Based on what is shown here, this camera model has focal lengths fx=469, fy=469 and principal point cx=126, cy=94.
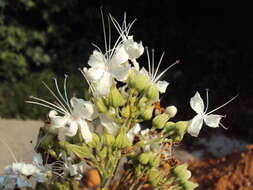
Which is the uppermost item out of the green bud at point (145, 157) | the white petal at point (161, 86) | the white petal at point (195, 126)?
the white petal at point (161, 86)

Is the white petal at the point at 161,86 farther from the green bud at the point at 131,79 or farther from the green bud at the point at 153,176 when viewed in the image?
the green bud at the point at 153,176

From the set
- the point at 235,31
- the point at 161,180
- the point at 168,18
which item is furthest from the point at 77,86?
the point at 161,180

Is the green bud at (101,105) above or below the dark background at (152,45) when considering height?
above

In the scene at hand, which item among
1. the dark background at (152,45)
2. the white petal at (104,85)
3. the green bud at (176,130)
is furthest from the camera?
the dark background at (152,45)

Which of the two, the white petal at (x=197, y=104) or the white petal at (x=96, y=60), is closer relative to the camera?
the white petal at (x=96, y=60)

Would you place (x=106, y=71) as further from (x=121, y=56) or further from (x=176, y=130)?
(x=176, y=130)

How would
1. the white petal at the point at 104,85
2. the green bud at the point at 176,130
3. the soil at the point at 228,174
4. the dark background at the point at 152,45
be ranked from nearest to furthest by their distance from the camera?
the white petal at the point at 104,85
the green bud at the point at 176,130
the soil at the point at 228,174
the dark background at the point at 152,45

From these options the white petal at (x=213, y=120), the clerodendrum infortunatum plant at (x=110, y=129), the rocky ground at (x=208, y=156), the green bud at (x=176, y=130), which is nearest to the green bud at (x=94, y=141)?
the clerodendrum infortunatum plant at (x=110, y=129)
